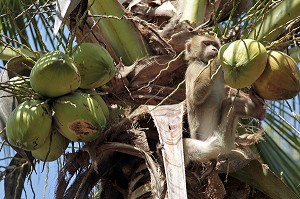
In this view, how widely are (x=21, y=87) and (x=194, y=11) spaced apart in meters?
1.04

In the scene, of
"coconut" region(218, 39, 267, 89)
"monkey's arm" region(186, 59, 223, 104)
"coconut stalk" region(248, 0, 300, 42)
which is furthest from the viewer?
"monkey's arm" region(186, 59, 223, 104)

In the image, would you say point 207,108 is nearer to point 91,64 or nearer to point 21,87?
point 91,64

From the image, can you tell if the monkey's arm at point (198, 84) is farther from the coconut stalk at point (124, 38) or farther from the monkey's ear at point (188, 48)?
the coconut stalk at point (124, 38)

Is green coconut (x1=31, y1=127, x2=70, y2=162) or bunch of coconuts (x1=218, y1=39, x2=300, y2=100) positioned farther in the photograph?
green coconut (x1=31, y1=127, x2=70, y2=162)

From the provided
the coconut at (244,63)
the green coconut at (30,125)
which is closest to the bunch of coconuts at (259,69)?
the coconut at (244,63)

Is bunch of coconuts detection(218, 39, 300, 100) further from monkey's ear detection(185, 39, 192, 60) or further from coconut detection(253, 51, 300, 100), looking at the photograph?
monkey's ear detection(185, 39, 192, 60)

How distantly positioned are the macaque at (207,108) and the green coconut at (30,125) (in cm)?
65

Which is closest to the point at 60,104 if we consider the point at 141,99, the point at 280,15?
the point at 141,99

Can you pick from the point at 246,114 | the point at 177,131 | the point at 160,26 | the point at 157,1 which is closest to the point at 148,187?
the point at 177,131

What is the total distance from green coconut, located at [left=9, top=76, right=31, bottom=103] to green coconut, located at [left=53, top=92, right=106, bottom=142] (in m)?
0.14

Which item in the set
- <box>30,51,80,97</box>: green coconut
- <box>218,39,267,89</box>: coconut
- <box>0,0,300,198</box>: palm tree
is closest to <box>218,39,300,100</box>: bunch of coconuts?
<box>218,39,267,89</box>: coconut

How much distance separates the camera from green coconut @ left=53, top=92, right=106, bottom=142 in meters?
2.26

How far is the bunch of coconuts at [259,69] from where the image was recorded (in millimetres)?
1973

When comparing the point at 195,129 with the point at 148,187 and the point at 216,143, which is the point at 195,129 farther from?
the point at 148,187
